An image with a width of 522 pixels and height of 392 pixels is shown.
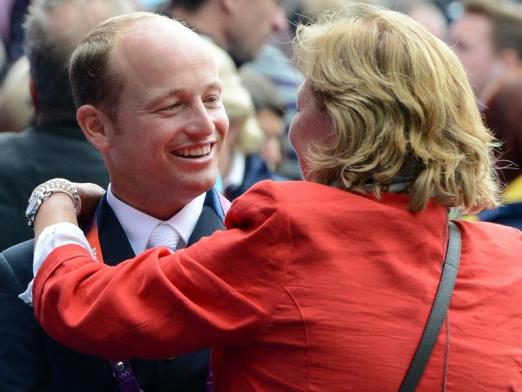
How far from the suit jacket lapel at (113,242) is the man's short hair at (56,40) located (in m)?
1.05

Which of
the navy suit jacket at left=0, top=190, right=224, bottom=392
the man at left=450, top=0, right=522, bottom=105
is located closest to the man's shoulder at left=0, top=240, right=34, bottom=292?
the navy suit jacket at left=0, top=190, right=224, bottom=392

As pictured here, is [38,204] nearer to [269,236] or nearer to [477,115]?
[269,236]

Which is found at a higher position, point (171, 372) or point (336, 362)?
point (336, 362)

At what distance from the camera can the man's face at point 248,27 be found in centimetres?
618

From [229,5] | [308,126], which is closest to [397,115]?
[308,126]

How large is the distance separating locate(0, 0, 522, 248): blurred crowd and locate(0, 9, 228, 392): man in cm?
30

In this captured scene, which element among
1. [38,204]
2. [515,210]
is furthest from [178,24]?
[515,210]

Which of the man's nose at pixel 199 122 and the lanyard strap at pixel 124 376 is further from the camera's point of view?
the man's nose at pixel 199 122

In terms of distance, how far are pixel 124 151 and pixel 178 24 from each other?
0.36 m

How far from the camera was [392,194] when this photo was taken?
8.40ft

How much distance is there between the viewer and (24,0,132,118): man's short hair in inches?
156

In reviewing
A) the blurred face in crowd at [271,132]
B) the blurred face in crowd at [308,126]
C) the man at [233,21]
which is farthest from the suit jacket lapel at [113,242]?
the blurred face in crowd at [271,132]

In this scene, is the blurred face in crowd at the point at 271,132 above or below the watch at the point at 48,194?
below

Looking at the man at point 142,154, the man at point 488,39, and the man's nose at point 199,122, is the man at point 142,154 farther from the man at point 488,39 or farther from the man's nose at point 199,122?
the man at point 488,39
